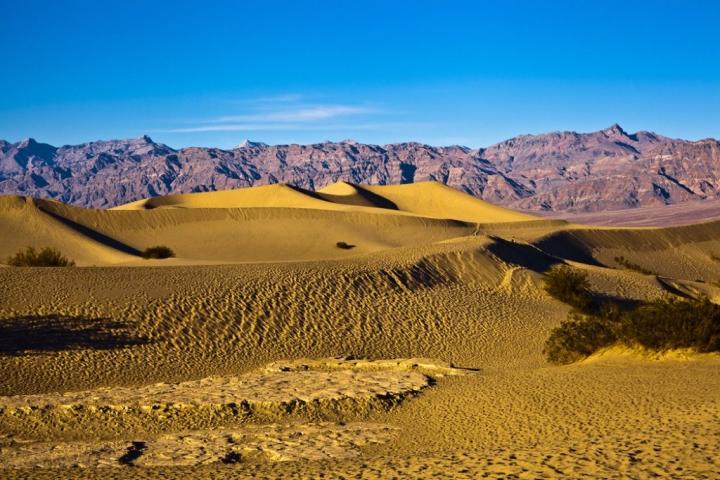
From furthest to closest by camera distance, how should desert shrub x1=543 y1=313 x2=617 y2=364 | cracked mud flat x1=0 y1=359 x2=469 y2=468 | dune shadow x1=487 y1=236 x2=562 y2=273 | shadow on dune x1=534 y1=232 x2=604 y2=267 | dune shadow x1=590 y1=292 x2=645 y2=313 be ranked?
shadow on dune x1=534 y1=232 x2=604 y2=267 → dune shadow x1=487 y1=236 x2=562 y2=273 → dune shadow x1=590 y1=292 x2=645 y2=313 → desert shrub x1=543 y1=313 x2=617 y2=364 → cracked mud flat x1=0 y1=359 x2=469 y2=468

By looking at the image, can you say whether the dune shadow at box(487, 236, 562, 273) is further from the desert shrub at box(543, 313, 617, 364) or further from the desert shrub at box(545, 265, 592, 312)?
the desert shrub at box(543, 313, 617, 364)

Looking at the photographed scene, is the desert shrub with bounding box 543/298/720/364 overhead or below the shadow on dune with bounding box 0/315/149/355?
overhead

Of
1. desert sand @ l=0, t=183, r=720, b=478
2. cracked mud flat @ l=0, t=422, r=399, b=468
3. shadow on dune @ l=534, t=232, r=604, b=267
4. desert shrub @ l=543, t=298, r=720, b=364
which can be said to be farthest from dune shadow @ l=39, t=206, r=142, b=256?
cracked mud flat @ l=0, t=422, r=399, b=468

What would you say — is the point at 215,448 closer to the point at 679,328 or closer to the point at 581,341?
the point at 581,341

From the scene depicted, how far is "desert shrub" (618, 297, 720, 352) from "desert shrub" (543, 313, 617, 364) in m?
0.94

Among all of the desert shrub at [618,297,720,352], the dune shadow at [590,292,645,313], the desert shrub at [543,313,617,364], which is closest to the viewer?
the desert shrub at [618,297,720,352]

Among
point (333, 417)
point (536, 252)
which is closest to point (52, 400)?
point (333, 417)

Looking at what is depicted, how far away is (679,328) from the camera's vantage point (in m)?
17.7

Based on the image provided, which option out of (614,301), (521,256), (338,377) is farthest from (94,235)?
(338,377)

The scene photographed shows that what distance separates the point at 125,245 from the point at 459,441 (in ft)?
160

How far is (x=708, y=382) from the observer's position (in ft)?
47.1

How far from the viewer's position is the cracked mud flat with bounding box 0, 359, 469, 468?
11.6m

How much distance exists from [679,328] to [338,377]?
8403 millimetres

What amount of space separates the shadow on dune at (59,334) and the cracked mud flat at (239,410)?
4.03 metres
